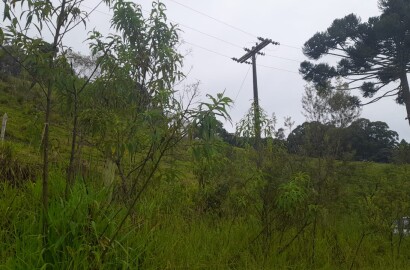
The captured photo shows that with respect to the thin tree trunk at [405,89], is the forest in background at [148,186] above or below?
below

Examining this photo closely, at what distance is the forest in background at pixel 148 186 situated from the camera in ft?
10.7

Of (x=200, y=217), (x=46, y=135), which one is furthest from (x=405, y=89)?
(x=46, y=135)

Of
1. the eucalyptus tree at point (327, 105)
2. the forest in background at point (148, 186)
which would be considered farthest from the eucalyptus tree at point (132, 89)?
the eucalyptus tree at point (327, 105)

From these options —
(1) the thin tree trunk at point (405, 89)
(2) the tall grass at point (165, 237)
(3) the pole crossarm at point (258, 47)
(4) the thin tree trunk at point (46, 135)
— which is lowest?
(2) the tall grass at point (165, 237)

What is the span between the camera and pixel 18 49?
10.7ft

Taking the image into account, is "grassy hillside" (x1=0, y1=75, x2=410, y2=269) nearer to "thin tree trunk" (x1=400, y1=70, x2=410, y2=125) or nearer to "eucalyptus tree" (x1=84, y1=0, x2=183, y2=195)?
"eucalyptus tree" (x1=84, y1=0, x2=183, y2=195)

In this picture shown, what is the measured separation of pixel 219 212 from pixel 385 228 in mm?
2220

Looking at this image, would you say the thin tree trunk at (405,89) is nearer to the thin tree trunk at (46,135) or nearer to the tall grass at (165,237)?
the tall grass at (165,237)

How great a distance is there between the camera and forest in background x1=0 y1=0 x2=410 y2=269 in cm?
326

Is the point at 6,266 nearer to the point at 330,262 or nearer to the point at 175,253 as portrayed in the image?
the point at 175,253

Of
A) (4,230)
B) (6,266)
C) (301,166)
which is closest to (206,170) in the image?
(301,166)

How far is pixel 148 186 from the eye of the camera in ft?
17.8

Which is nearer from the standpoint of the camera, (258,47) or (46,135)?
(46,135)

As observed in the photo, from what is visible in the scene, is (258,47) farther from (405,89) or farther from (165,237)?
(165,237)
